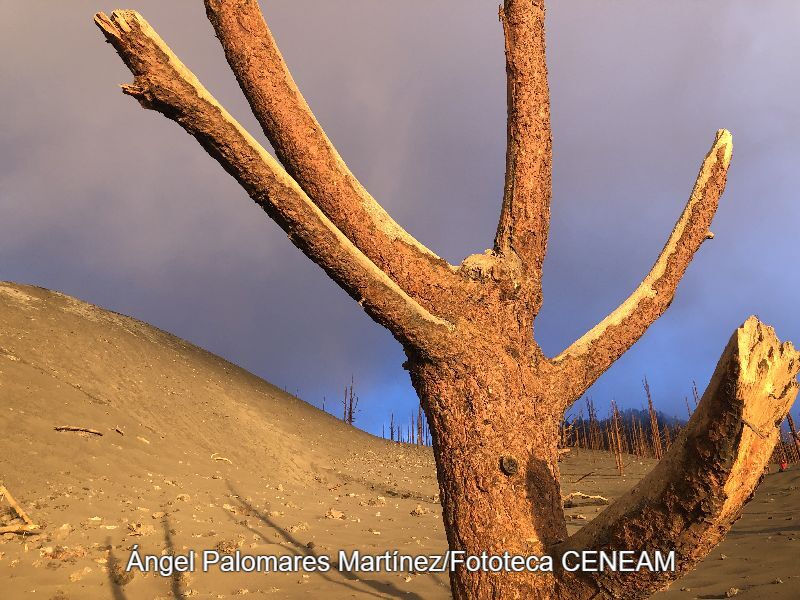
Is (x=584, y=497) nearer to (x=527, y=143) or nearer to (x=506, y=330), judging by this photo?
(x=506, y=330)

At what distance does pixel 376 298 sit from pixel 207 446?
12.5 metres

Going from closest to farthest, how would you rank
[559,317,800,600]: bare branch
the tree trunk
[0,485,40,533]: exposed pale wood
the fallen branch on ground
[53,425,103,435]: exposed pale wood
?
[559,317,800,600]: bare branch → the tree trunk → [0,485,40,533]: exposed pale wood → [53,425,103,435]: exposed pale wood → the fallen branch on ground

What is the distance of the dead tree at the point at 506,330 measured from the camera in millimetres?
1255

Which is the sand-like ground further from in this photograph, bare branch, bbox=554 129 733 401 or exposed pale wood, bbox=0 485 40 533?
bare branch, bbox=554 129 733 401

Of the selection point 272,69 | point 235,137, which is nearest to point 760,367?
point 235,137

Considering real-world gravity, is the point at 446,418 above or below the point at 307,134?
below

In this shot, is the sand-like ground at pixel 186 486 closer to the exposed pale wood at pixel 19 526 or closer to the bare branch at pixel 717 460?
the exposed pale wood at pixel 19 526

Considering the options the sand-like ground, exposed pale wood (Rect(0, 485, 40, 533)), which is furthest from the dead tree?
exposed pale wood (Rect(0, 485, 40, 533))

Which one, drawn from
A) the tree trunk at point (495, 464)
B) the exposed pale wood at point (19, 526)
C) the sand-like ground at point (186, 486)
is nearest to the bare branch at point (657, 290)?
the tree trunk at point (495, 464)

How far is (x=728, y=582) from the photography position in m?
4.71

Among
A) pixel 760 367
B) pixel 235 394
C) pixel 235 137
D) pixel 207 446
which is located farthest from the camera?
pixel 235 394

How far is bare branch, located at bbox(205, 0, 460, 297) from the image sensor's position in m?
1.97

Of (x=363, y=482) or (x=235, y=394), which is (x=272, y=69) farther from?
(x=235, y=394)

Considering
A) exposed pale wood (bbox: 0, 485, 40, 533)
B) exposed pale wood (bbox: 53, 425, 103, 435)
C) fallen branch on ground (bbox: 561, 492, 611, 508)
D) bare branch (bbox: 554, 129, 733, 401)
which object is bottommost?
fallen branch on ground (bbox: 561, 492, 611, 508)
